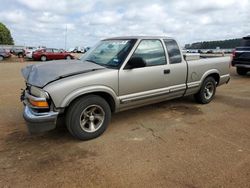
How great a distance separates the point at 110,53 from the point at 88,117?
4.83ft

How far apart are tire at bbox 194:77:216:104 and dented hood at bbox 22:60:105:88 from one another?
3.09m

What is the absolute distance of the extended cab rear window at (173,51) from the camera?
550 cm

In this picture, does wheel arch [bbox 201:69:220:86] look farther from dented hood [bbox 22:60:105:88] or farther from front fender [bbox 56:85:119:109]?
dented hood [bbox 22:60:105:88]

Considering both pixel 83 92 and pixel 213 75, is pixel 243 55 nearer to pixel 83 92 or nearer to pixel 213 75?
pixel 213 75

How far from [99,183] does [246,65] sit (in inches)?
405

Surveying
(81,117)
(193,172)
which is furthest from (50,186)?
(193,172)

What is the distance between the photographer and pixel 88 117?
4.31 meters

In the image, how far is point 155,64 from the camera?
203 inches

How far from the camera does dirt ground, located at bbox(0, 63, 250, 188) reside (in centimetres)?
315

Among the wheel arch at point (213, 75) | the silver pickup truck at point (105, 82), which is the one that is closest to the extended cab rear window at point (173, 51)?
the silver pickup truck at point (105, 82)

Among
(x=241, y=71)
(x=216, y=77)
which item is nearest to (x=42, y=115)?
(x=216, y=77)

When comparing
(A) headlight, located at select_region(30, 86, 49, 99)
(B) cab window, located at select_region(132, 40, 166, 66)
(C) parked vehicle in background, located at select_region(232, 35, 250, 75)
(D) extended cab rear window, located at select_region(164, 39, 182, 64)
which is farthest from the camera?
(C) parked vehicle in background, located at select_region(232, 35, 250, 75)

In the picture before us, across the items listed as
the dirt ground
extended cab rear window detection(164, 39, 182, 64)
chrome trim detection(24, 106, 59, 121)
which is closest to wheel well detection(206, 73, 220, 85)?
the dirt ground

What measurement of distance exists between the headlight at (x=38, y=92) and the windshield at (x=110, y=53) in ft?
4.54
